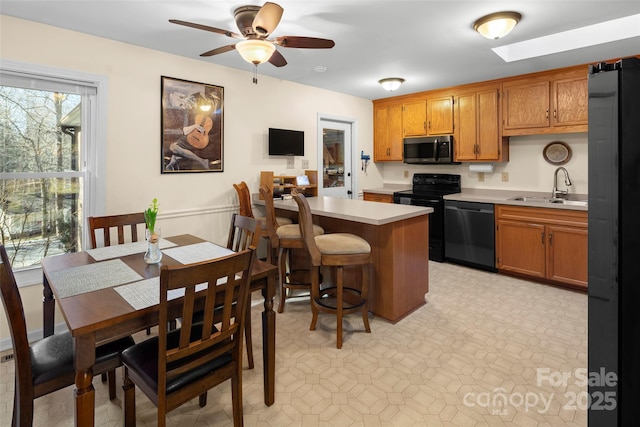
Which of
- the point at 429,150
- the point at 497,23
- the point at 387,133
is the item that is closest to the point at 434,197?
the point at 429,150

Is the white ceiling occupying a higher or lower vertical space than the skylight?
lower

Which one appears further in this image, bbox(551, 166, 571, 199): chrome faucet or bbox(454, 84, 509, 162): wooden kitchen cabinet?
bbox(454, 84, 509, 162): wooden kitchen cabinet

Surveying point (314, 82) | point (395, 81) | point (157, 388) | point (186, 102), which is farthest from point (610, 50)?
point (157, 388)

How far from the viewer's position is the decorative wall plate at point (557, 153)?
4098 millimetres

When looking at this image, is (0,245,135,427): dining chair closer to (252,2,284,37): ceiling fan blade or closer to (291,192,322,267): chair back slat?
(291,192,322,267): chair back slat

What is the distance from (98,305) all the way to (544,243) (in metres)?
4.12

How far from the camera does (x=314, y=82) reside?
447cm

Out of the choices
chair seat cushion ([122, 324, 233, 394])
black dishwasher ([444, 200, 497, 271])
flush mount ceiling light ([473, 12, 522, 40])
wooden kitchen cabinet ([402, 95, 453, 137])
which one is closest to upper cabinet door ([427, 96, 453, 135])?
wooden kitchen cabinet ([402, 95, 453, 137])

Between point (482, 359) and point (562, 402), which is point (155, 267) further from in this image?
point (562, 402)

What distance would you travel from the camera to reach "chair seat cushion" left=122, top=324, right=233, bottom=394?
1400 millimetres

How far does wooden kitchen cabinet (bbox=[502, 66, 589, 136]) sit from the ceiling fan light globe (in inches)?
127

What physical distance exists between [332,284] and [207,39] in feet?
8.28

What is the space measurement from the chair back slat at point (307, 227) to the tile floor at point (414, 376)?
0.65 m

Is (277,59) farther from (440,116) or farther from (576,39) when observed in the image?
(440,116)
